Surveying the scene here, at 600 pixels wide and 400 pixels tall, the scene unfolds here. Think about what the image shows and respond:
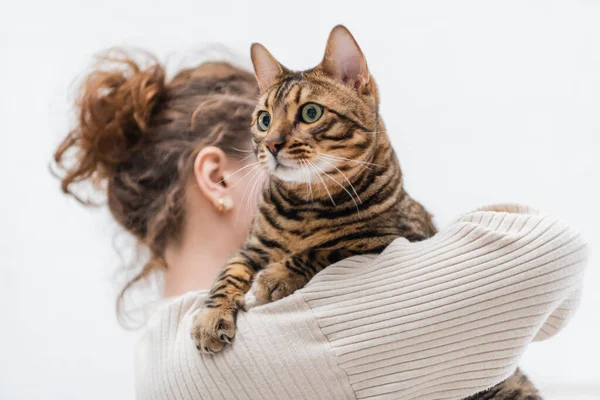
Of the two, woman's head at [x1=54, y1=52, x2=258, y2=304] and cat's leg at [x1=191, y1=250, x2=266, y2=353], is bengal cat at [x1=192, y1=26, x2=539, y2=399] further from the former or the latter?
woman's head at [x1=54, y1=52, x2=258, y2=304]

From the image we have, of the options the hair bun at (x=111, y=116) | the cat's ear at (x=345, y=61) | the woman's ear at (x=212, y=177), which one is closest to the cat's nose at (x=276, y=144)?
the cat's ear at (x=345, y=61)

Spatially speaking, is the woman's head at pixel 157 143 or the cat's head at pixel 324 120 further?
the woman's head at pixel 157 143

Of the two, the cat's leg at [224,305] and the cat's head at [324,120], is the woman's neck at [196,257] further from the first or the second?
the cat's head at [324,120]

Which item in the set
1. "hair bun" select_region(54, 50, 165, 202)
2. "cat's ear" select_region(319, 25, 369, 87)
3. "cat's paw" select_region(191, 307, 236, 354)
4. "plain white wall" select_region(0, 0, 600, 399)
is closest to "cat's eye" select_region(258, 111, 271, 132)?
"cat's ear" select_region(319, 25, 369, 87)

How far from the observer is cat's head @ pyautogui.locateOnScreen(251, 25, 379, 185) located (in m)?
1.06

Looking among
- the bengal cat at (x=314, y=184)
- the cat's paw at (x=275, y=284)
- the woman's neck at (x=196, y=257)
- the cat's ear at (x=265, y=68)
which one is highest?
the cat's ear at (x=265, y=68)

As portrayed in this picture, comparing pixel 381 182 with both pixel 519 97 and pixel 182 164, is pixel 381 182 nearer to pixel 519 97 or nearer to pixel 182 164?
pixel 182 164

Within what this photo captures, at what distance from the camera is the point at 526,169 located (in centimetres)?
197

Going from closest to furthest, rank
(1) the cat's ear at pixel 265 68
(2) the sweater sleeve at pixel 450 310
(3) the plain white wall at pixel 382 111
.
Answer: (2) the sweater sleeve at pixel 450 310 → (1) the cat's ear at pixel 265 68 → (3) the plain white wall at pixel 382 111

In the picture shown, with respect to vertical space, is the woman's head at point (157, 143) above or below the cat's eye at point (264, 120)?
below

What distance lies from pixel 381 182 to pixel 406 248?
6.5 inches

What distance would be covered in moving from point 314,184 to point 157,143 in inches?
23.7

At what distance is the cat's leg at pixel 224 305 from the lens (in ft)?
3.35

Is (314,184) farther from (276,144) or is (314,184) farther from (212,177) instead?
(212,177)
